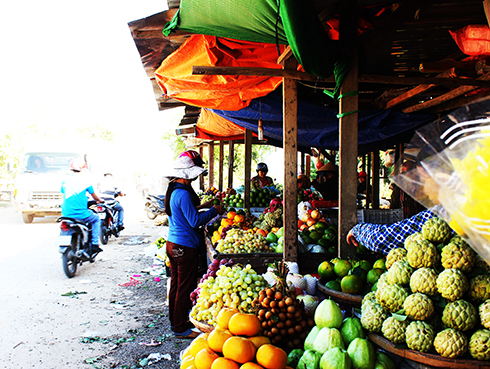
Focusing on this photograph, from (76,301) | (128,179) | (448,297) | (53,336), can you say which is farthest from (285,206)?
(128,179)

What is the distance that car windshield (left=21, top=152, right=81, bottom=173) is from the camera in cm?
1421

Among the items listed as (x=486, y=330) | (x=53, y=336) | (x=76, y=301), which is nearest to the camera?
(x=486, y=330)

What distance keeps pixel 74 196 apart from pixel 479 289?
7.29 meters

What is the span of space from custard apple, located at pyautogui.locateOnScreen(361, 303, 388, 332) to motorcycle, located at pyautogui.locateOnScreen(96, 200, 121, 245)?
9459mm

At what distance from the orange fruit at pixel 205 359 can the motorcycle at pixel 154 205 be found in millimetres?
13024

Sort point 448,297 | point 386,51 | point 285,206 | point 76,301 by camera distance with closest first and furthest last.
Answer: point 448,297 → point 285,206 → point 386,51 → point 76,301

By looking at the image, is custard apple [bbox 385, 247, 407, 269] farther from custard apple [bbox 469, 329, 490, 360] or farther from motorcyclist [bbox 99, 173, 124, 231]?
motorcyclist [bbox 99, 173, 124, 231]

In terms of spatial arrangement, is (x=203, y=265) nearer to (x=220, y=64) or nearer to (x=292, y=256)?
(x=292, y=256)

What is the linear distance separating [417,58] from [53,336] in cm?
578

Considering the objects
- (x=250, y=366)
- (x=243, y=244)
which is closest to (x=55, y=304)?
(x=243, y=244)

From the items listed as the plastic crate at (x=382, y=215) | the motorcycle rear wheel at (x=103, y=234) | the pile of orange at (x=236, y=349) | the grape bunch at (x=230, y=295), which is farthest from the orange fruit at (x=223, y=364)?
the motorcycle rear wheel at (x=103, y=234)

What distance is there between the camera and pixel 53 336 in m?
4.79

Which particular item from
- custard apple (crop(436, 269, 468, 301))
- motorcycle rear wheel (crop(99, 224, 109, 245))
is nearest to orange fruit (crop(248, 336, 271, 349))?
custard apple (crop(436, 269, 468, 301))

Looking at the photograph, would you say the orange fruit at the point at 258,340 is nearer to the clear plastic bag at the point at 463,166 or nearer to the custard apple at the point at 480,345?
the custard apple at the point at 480,345
